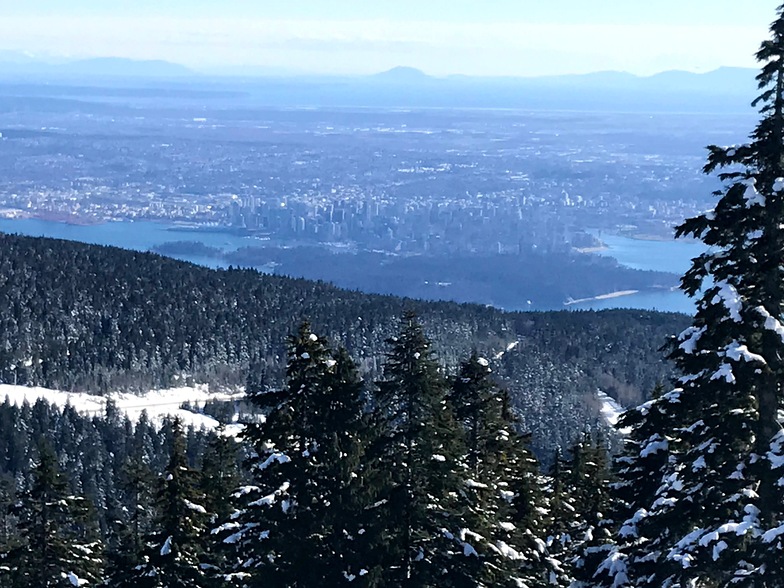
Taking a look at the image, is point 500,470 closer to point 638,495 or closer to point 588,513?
point 588,513

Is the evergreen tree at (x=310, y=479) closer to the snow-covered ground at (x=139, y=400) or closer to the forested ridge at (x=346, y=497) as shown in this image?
the forested ridge at (x=346, y=497)

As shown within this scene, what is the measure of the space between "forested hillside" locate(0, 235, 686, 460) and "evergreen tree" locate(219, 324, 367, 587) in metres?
118

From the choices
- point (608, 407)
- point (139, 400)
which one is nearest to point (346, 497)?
point (139, 400)

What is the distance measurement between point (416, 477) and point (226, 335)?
15598 cm

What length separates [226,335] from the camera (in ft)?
571

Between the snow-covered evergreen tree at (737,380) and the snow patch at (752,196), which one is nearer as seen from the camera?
the snow-covered evergreen tree at (737,380)

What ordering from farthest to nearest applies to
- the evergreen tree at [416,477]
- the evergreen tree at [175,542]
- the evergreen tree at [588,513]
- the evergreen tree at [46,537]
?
the evergreen tree at [46,537] → the evergreen tree at [175,542] → the evergreen tree at [588,513] → the evergreen tree at [416,477]

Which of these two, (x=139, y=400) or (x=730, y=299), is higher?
(x=730, y=299)

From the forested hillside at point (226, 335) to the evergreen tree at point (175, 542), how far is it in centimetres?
11389

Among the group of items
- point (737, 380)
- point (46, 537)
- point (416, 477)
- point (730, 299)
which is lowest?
point (46, 537)

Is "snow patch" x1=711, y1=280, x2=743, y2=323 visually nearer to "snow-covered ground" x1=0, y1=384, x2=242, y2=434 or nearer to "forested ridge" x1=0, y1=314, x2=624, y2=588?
"forested ridge" x1=0, y1=314, x2=624, y2=588

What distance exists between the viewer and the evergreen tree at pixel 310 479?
1948 centimetres

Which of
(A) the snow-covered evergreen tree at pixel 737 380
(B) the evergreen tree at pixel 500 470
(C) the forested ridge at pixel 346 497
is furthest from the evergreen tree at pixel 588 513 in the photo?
(A) the snow-covered evergreen tree at pixel 737 380

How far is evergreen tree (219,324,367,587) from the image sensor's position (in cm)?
1948
